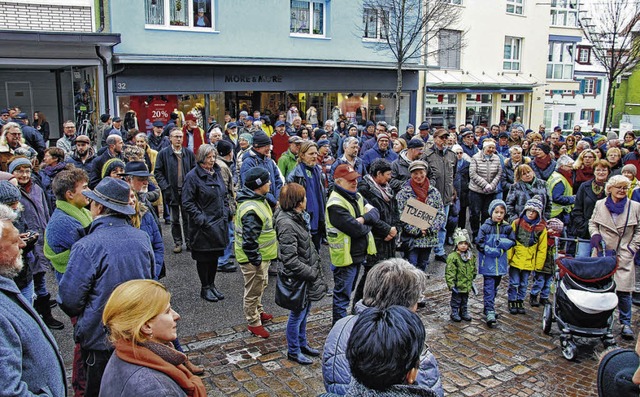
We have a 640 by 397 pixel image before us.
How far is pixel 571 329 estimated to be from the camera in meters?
6.24

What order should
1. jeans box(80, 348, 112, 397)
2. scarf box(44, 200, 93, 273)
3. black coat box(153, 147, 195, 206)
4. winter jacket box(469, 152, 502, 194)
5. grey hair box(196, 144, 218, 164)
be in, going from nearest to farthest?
1. jeans box(80, 348, 112, 397)
2. scarf box(44, 200, 93, 273)
3. grey hair box(196, 144, 218, 164)
4. black coat box(153, 147, 195, 206)
5. winter jacket box(469, 152, 502, 194)

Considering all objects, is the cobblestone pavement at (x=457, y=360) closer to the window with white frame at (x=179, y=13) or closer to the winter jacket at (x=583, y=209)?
the winter jacket at (x=583, y=209)

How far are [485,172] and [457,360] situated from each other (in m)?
4.93

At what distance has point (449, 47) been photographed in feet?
86.0

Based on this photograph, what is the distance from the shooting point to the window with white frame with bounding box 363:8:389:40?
22.2 metres

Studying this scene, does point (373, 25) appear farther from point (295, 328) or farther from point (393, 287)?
point (393, 287)

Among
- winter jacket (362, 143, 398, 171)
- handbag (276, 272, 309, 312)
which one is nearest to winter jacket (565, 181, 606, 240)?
winter jacket (362, 143, 398, 171)

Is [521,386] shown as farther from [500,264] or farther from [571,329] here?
[500,264]

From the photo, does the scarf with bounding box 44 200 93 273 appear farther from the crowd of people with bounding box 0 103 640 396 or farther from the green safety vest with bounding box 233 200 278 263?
the green safety vest with bounding box 233 200 278 263

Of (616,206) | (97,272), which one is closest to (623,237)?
(616,206)

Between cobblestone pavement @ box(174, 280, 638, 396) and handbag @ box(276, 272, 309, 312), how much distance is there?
0.68 m

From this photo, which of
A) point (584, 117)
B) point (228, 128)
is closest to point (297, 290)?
point (228, 128)

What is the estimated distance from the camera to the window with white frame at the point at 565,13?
32.9 m

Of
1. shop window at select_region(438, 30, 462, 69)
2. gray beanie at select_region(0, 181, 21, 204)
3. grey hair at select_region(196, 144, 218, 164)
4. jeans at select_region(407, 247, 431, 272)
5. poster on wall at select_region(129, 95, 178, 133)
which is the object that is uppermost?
shop window at select_region(438, 30, 462, 69)
